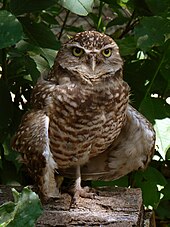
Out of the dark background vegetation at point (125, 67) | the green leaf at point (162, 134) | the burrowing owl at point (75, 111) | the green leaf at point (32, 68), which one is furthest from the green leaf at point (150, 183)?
the green leaf at point (32, 68)

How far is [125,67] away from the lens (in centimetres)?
357

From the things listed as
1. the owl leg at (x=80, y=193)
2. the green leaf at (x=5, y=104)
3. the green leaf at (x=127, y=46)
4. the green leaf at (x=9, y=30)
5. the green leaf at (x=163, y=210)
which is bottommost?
the green leaf at (x=163, y=210)

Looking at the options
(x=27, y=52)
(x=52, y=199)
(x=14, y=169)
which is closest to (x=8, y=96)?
(x=27, y=52)

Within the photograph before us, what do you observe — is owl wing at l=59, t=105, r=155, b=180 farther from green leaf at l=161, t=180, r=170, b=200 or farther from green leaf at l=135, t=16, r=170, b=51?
green leaf at l=161, t=180, r=170, b=200

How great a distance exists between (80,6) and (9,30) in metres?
0.40

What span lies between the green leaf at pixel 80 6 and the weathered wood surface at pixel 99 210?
762mm

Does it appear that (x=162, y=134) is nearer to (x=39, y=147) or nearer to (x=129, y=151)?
(x=129, y=151)

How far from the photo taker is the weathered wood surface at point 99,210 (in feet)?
8.59

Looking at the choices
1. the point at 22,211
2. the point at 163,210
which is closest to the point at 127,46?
the point at 163,210

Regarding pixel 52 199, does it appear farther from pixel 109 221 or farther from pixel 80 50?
pixel 80 50

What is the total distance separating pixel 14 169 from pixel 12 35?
3.53ft

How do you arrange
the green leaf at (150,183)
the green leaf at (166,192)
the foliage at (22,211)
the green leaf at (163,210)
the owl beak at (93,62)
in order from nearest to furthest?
the foliage at (22,211)
the owl beak at (93,62)
the green leaf at (150,183)
the green leaf at (166,192)
the green leaf at (163,210)

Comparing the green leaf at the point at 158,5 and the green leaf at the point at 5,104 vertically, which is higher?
the green leaf at the point at 158,5

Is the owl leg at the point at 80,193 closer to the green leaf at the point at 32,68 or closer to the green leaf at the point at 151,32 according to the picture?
the green leaf at the point at 32,68
